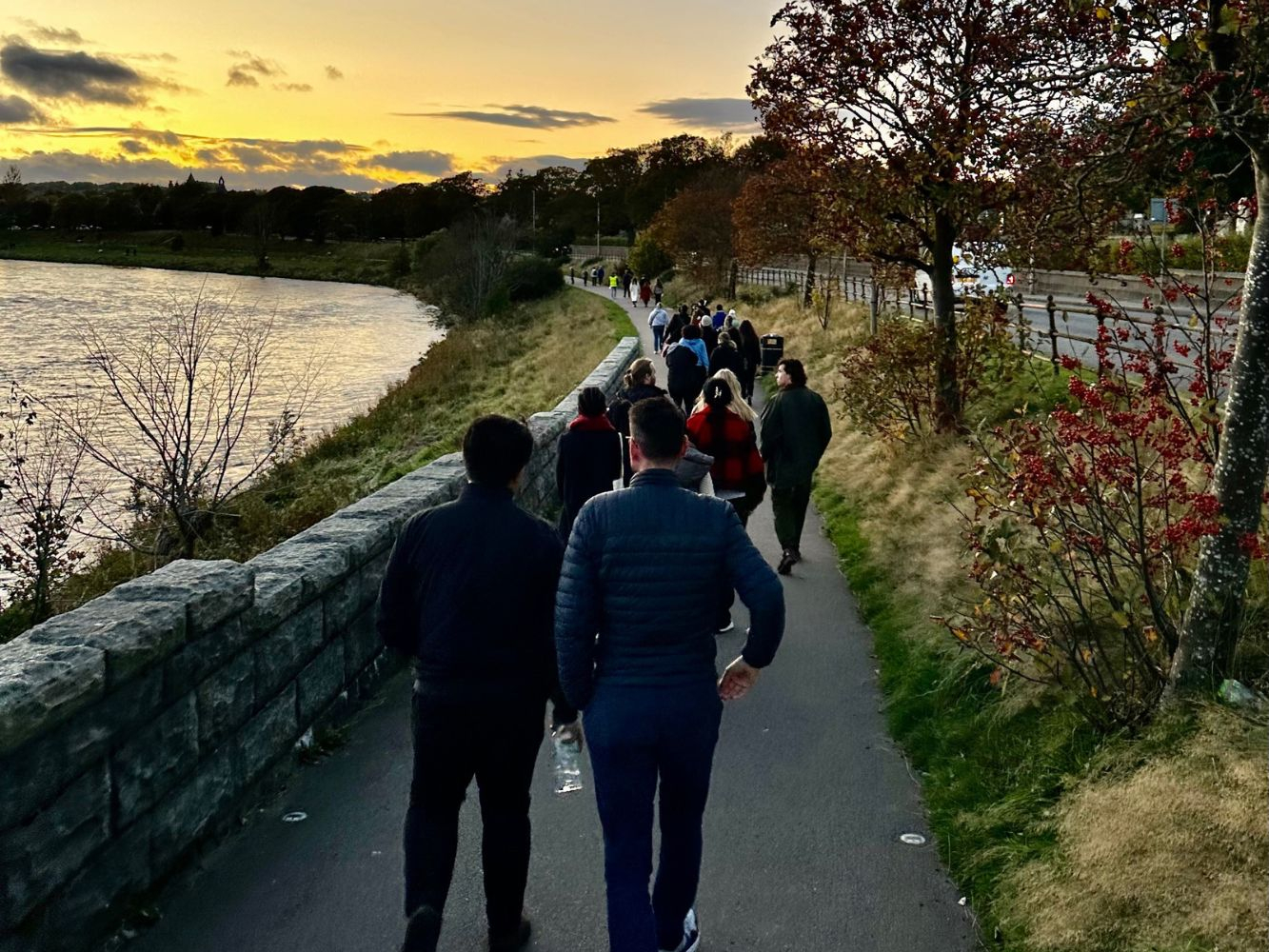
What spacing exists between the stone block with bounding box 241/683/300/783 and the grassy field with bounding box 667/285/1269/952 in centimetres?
290

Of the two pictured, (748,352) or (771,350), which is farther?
(771,350)

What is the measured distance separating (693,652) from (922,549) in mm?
5410

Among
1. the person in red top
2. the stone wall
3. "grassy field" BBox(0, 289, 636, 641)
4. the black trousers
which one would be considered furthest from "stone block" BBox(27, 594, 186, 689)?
"grassy field" BBox(0, 289, 636, 641)

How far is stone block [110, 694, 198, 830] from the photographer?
3.54 meters

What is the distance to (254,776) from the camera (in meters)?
4.51

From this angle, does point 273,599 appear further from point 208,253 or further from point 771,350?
point 208,253

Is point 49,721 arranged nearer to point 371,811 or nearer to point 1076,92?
point 371,811

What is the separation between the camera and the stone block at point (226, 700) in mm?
4062

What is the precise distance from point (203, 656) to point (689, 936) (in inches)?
81.3

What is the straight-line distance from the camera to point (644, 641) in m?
3.12

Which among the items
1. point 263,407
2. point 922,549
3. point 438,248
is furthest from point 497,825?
point 438,248

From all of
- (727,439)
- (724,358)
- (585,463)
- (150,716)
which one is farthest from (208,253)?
(150,716)

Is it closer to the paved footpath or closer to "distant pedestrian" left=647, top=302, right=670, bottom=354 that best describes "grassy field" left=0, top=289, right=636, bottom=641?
"distant pedestrian" left=647, top=302, right=670, bottom=354

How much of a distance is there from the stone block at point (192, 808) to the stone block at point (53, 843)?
0.35m
